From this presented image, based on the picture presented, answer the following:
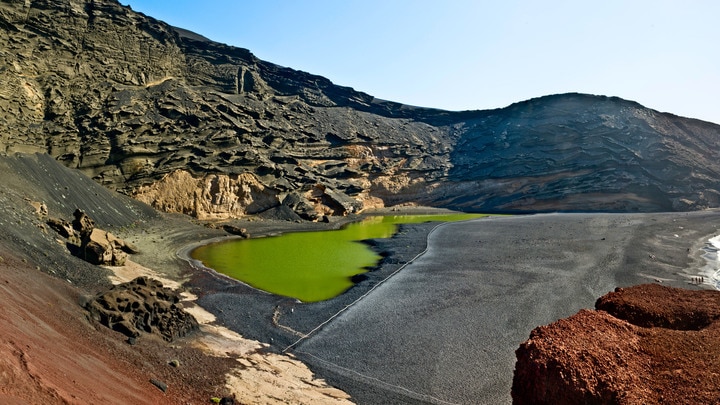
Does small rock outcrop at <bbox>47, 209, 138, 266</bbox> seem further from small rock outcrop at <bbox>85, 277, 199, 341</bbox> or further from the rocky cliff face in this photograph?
the rocky cliff face

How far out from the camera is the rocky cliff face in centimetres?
3859

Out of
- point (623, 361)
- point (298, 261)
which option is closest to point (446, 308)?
point (623, 361)

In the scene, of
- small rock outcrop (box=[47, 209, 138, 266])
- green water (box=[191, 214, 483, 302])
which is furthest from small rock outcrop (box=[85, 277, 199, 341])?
green water (box=[191, 214, 483, 302])

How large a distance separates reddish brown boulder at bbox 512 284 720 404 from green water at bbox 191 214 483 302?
14321 millimetres

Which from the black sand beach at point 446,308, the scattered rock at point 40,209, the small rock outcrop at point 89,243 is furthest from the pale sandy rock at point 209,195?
the black sand beach at point 446,308

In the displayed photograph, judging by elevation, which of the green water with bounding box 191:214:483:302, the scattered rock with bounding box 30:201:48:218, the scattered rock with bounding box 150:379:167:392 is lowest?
the green water with bounding box 191:214:483:302

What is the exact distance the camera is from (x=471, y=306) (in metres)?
18.6

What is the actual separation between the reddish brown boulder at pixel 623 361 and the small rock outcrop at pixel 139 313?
1087 centimetres

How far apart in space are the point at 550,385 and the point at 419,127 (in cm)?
7732

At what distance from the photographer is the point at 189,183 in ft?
133

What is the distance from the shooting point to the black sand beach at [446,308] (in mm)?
12758

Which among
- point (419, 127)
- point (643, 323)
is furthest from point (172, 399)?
point (419, 127)

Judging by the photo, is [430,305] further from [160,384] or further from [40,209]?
[40,209]

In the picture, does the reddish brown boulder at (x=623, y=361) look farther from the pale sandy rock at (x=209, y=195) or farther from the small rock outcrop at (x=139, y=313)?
the pale sandy rock at (x=209, y=195)
